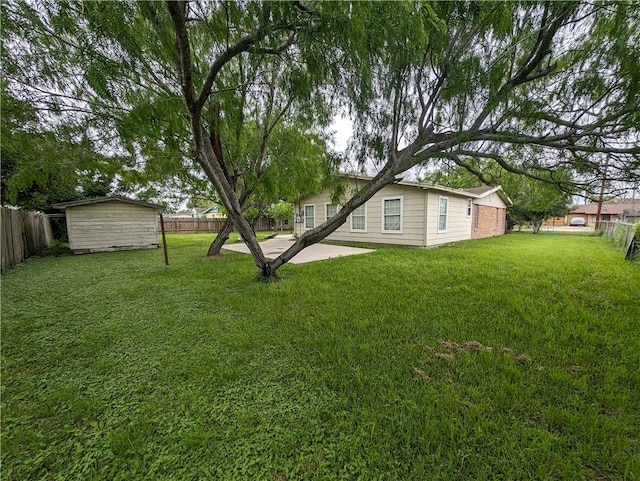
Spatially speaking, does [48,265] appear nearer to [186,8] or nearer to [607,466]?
[186,8]

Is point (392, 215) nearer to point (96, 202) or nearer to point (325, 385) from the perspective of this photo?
point (325, 385)

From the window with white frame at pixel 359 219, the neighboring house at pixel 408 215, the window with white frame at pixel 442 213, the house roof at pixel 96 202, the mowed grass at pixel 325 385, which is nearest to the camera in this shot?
the mowed grass at pixel 325 385

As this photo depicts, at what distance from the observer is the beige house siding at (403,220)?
9.08 m

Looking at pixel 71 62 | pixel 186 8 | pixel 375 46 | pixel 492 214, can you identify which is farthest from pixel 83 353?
pixel 492 214

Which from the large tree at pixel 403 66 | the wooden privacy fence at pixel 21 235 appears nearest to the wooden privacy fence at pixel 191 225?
the wooden privacy fence at pixel 21 235

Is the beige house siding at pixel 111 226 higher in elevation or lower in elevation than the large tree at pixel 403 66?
lower

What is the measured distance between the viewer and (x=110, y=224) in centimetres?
972

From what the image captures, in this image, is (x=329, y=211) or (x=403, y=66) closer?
(x=403, y=66)

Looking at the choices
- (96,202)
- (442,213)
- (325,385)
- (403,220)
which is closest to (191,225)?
(96,202)

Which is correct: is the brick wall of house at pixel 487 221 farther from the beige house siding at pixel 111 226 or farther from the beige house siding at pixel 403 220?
the beige house siding at pixel 111 226

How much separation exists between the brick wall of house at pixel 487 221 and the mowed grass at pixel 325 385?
9615mm

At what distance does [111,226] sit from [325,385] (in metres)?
11.2

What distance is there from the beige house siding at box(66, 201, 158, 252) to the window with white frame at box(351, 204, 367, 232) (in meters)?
8.33

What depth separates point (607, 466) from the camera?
1.36m
